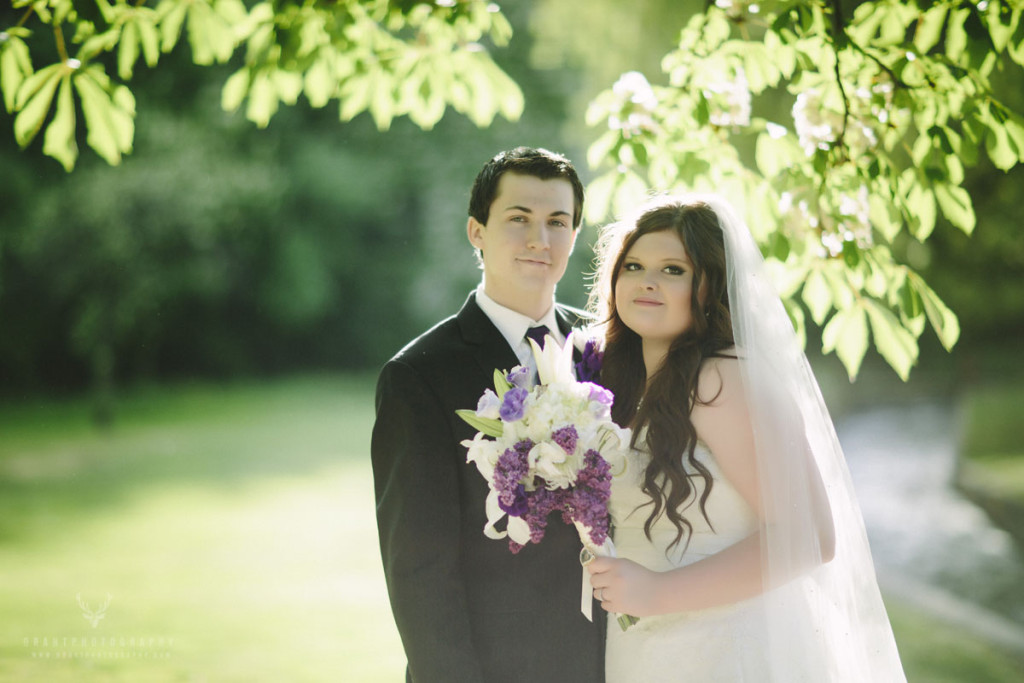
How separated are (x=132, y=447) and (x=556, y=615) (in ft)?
53.0

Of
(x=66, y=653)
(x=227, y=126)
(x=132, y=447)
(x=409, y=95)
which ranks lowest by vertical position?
(x=66, y=653)

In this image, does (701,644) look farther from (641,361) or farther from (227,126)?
(227,126)

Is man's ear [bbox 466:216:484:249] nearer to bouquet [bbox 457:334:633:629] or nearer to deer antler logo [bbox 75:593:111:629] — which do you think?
bouquet [bbox 457:334:633:629]

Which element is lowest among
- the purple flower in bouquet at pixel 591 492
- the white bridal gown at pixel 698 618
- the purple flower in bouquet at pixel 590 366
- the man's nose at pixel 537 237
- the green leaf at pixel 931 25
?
the white bridal gown at pixel 698 618

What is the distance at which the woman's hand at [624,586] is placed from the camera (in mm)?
2566

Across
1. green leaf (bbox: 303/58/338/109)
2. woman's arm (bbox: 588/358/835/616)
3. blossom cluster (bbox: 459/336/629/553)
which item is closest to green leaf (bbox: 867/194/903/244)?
woman's arm (bbox: 588/358/835/616)

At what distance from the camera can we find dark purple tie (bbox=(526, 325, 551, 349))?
9.80 feet

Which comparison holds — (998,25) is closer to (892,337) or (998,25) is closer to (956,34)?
(956,34)

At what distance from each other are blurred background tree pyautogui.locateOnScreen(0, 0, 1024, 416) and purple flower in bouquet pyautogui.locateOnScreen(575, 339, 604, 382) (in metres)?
0.86

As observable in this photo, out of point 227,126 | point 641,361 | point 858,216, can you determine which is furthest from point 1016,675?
point 227,126

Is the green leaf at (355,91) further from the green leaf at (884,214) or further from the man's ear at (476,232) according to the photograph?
the green leaf at (884,214)

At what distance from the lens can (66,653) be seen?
7418mm

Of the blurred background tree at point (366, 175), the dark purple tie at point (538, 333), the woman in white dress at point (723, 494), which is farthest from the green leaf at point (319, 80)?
the woman in white dress at point (723, 494)

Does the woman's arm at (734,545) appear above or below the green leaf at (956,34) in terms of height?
below
